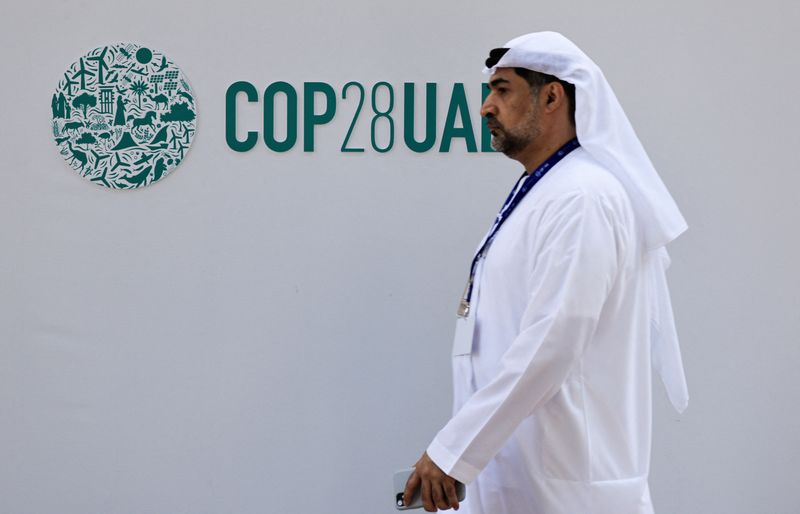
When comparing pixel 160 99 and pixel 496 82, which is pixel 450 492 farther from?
pixel 160 99

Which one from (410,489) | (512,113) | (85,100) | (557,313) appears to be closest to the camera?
(557,313)

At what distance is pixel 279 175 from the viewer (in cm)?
362

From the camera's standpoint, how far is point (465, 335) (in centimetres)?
267

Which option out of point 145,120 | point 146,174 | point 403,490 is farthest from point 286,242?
point 403,490

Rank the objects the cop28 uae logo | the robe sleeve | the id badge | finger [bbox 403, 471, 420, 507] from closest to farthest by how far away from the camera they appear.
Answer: the robe sleeve, finger [bbox 403, 471, 420, 507], the id badge, the cop28 uae logo

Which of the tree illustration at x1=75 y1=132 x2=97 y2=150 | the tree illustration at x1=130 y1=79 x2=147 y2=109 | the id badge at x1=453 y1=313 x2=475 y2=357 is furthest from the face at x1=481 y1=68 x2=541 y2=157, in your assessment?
the tree illustration at x1=75 y1=132 x2=97 y2=150

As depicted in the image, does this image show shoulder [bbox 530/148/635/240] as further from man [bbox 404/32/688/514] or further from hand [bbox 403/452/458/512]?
hand [bbox 403/452/458/512]

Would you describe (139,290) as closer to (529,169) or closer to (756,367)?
(529,169)

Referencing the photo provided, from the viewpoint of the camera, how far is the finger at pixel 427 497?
2402 mm

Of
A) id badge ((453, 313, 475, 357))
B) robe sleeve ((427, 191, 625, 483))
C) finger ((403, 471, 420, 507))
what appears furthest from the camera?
id badge ((453, 313, 475, 357))

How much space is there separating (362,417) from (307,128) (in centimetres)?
107

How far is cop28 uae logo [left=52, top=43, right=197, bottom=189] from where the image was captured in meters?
3.60

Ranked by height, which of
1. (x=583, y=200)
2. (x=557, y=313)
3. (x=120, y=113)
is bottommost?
(x=557, y=313)

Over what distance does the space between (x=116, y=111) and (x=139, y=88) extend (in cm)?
12
